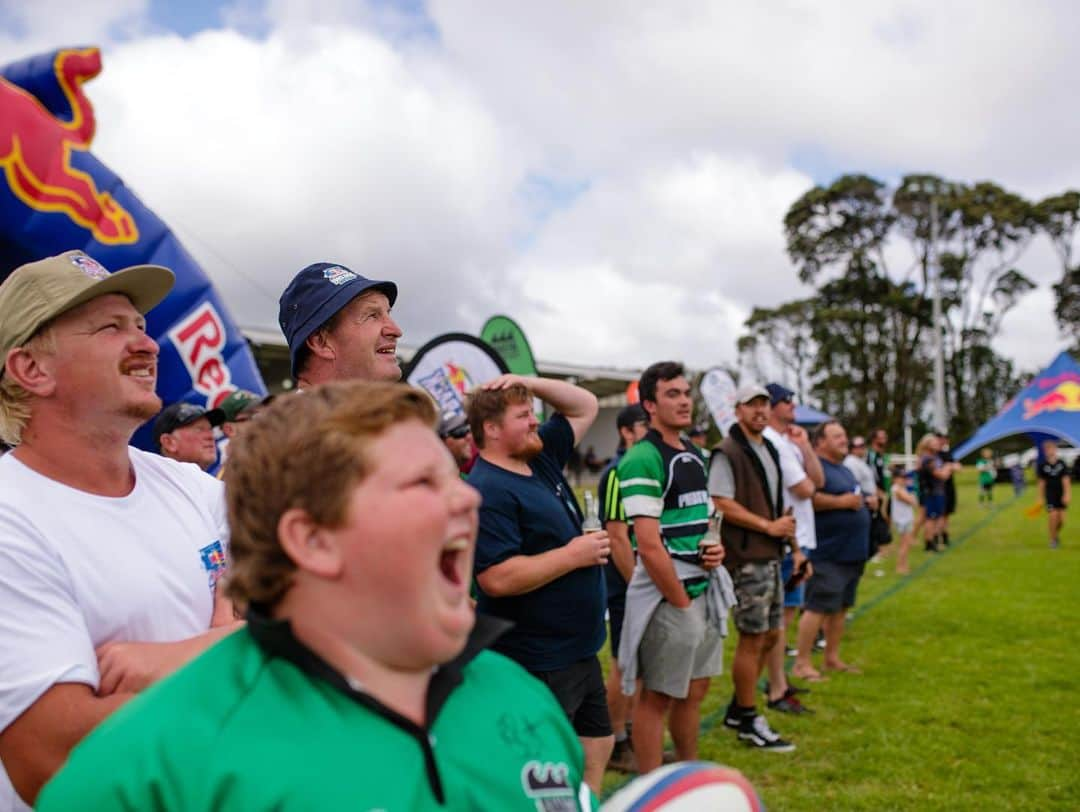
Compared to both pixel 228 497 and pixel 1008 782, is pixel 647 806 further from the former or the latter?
pixel 1008 782

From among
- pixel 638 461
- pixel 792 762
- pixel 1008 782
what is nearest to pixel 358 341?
pixel 638 461

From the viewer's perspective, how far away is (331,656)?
1163 mm

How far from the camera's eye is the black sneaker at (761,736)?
17.5ft

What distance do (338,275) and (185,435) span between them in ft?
7.33

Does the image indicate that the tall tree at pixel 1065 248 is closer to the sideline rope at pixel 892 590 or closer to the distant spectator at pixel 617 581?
the sideline rope at pixel 892 590

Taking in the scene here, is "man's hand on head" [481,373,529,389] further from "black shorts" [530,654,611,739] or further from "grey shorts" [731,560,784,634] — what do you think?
"grey shorts" [731,560,784,634]

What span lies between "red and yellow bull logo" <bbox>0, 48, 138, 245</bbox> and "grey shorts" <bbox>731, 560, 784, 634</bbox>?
5230 mm

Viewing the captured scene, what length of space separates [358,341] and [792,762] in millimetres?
4130

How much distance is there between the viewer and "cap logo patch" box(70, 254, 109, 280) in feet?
5.87

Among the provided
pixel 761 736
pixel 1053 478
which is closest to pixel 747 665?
pixel 761 736

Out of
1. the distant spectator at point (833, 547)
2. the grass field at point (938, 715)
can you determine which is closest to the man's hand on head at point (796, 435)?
the distant spectator at point (833, 547)

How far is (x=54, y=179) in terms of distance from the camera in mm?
6414

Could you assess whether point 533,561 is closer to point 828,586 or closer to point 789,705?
point 789,705

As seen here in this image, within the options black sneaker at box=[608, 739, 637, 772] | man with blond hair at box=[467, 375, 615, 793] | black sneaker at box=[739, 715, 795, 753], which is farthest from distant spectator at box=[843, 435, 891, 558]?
man with blond hair at box=[467, 375, 615, 793]
